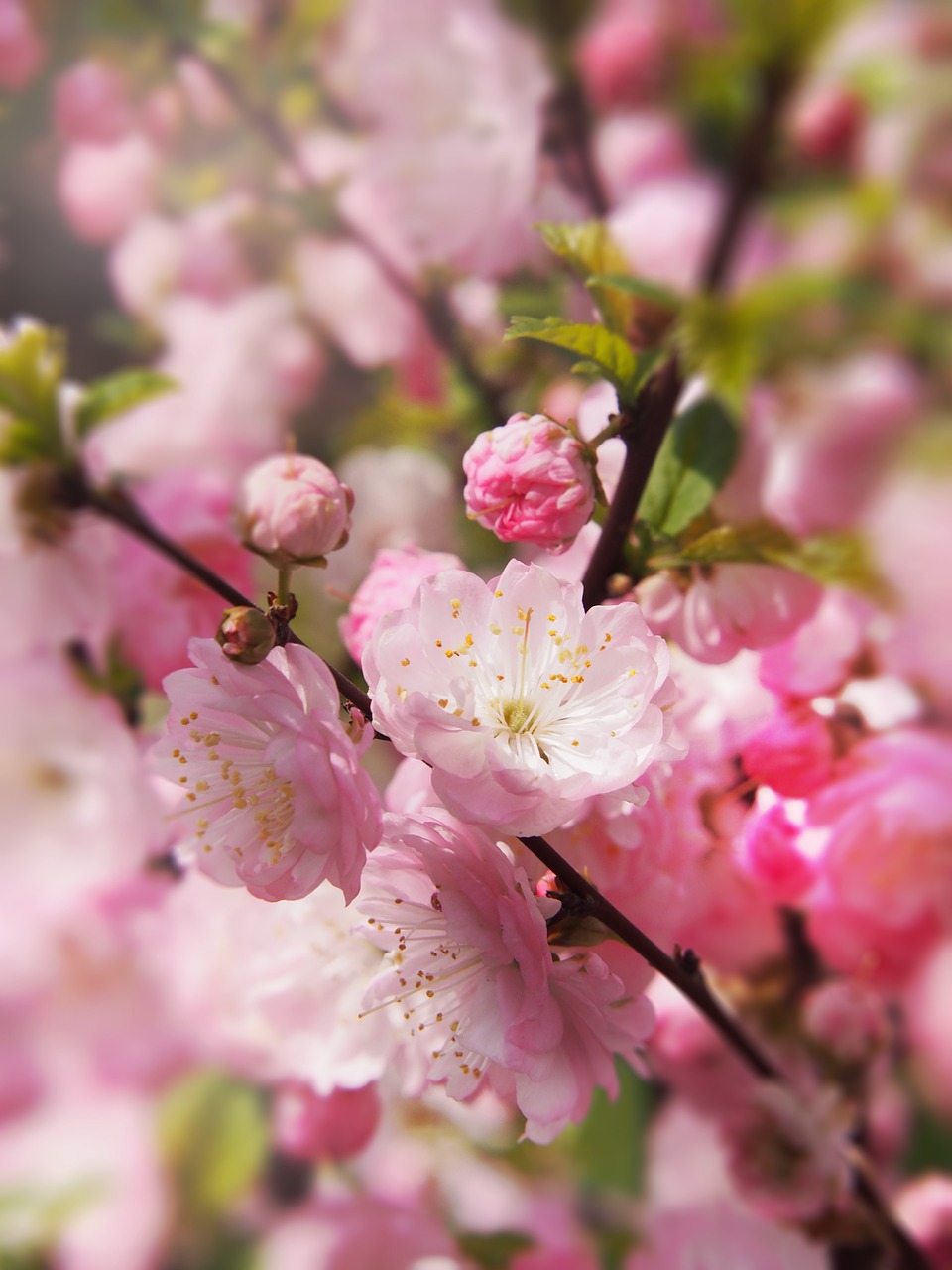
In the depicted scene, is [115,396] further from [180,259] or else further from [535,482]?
[180,259]

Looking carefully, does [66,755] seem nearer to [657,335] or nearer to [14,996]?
[14,996]

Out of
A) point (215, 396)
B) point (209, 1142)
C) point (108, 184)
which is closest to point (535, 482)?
point (215, 396)

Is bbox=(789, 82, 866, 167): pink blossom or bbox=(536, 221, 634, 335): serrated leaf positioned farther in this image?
bbox=(789, 82, 866, 167): pink blossom

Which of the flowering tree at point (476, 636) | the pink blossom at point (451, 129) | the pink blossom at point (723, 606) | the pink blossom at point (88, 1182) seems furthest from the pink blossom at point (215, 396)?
the pink blossom at point (88, 1182)

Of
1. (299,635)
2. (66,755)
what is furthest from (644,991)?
(66,755)

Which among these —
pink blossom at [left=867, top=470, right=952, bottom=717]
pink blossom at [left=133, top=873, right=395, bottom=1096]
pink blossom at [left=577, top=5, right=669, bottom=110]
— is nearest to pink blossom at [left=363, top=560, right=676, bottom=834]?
pink blossom at [left=133, top=873, right=395, bottom=1096]

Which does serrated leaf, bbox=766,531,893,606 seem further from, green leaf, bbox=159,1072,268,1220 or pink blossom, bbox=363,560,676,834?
green leaf, bbox=159,1072,268,1220
